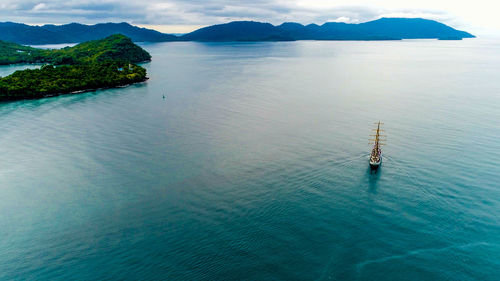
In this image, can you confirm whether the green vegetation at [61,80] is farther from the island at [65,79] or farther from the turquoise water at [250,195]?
the turquoise water at [250,195]

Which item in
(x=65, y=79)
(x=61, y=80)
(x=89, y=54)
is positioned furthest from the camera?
(x=89, y=54)

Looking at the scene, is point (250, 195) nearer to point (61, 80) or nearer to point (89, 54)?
point (61, 80)

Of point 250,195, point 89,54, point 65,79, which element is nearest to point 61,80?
point 65,79

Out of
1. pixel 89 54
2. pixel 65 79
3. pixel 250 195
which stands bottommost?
pixel 250 195

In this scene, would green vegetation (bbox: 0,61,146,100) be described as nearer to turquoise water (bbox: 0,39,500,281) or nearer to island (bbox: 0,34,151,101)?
island (bbox: 0,34,151,101)

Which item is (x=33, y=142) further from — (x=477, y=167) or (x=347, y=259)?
(x=477, y=167)

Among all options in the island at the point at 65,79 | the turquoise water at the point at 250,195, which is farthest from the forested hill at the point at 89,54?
the turquoise water at the point at 250,195

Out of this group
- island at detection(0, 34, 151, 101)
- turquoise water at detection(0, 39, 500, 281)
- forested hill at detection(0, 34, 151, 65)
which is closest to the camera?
turquoise water at detection(0, 39, 500, 281)

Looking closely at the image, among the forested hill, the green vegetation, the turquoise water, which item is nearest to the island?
the green vegetation
